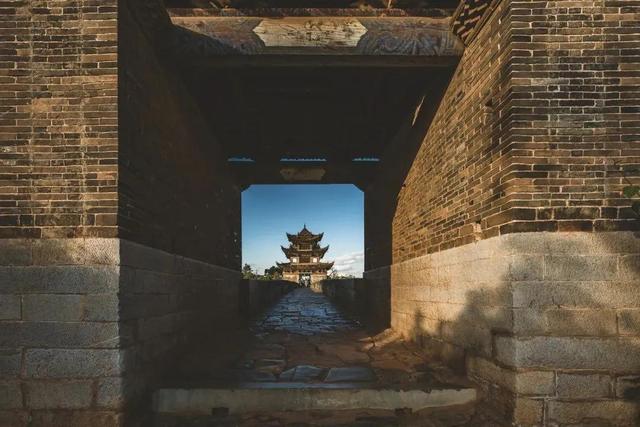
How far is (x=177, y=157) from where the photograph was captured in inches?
240

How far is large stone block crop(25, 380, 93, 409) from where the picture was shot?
4008 millimetres

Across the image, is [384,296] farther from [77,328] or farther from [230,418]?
[77,328]

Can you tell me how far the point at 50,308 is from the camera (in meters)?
4.05

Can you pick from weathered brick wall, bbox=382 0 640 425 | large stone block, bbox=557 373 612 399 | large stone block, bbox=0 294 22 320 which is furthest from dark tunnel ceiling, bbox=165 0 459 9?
large stone block, bbox=557 373 612 399

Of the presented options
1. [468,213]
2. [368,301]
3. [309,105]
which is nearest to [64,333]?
[468,213]

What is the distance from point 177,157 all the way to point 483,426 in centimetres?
500

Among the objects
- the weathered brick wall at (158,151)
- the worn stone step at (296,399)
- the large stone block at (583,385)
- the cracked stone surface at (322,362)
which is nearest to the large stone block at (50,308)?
the weathered brick wall at (158,151)

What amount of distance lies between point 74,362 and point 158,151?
8.25 feet

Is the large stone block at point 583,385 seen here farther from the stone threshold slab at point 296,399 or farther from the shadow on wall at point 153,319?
the shadow on wall at point 153,319

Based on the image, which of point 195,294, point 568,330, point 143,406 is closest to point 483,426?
point 568,330

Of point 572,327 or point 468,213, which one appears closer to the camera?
point 572,327

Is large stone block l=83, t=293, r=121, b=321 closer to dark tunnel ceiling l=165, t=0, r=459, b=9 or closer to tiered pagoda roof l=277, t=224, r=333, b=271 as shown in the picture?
dark tunnel ceiling l=165, t=0, r=459, b=9

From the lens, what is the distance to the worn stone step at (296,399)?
4543 mm

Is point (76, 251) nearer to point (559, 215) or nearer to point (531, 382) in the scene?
point (531, 382)
